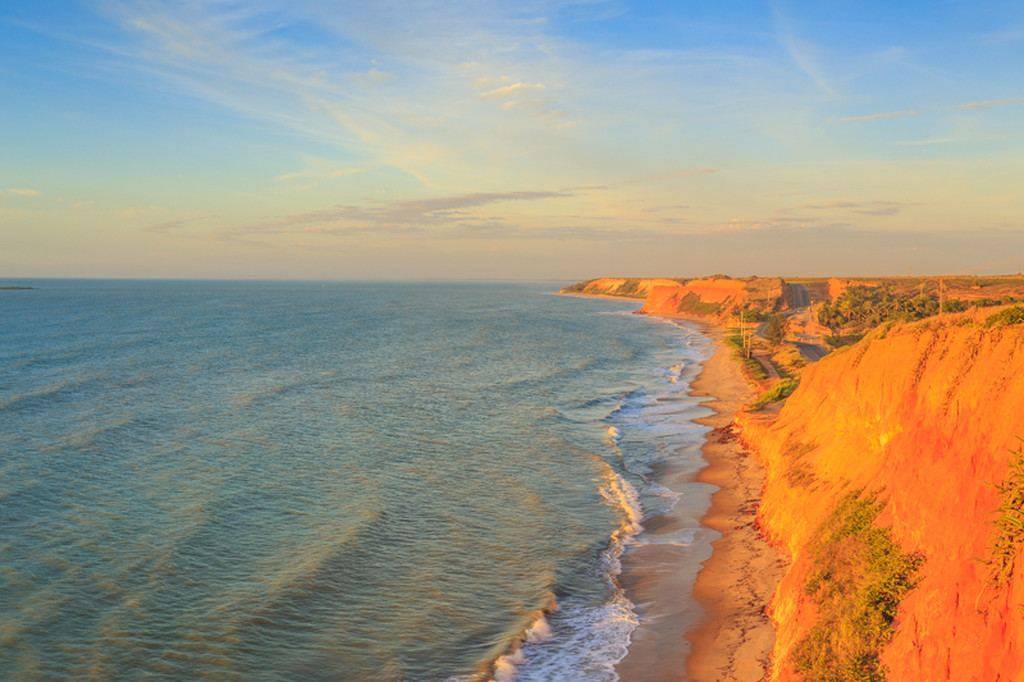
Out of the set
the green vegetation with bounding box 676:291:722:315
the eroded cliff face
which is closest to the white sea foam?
the eroded cliff face

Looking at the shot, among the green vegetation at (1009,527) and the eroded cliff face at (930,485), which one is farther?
the eroded cliff face at (930,485)

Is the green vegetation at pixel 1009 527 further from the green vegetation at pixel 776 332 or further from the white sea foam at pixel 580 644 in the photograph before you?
the green vegetation at pixel 776 332

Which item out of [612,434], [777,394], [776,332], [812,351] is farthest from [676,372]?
[612,434]

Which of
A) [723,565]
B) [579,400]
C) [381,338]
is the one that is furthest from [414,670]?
[381,338]

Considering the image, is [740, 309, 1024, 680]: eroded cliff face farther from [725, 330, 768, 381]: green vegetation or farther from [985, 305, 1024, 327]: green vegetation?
[725, 330, 768, 381]: green vegetation

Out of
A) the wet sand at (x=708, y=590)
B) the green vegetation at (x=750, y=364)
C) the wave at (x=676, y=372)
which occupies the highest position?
the green vegetation at (x=750, y=364)

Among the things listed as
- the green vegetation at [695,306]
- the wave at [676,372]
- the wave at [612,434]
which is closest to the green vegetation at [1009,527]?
the wave at [612,434]
